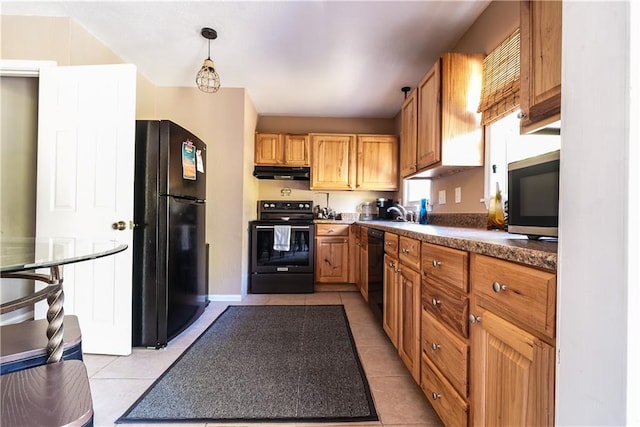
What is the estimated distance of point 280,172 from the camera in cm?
362

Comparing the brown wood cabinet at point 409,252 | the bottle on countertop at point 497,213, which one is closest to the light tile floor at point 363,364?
the brown wood cabinet at point 409,252

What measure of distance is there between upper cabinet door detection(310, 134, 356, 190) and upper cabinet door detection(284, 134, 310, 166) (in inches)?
3.9

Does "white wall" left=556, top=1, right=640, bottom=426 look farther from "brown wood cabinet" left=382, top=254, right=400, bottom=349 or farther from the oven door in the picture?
the oven door

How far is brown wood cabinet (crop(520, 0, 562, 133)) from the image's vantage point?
0.93 metres

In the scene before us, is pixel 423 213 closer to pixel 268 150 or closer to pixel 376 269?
pixel 376 269

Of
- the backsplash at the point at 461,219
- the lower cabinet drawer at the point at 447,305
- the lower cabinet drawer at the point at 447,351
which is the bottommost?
the lower cabinet drawer at the point at 447,351

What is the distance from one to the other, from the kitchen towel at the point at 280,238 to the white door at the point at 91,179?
5.45 ft

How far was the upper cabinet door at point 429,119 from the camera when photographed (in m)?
1.87

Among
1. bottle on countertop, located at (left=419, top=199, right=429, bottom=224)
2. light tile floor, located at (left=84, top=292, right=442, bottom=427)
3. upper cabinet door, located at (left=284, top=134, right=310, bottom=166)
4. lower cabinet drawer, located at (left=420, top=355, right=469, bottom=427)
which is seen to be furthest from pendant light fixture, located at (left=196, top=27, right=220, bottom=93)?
lower cabinet drawer, located at (left=420, top=355, right=469, bottom=427)

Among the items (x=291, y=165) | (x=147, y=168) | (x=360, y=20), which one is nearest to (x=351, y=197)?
(x=291, y=165)

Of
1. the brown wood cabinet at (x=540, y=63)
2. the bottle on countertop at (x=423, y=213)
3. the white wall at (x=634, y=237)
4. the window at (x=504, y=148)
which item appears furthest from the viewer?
the bottle on countertop at (x=423, y=213)

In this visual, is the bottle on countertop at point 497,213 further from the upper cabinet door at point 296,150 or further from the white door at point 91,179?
the upper cabinet door at point 296,150

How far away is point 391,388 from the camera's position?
4.96 feet

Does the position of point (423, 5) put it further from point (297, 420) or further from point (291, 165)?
point (297, 420)
